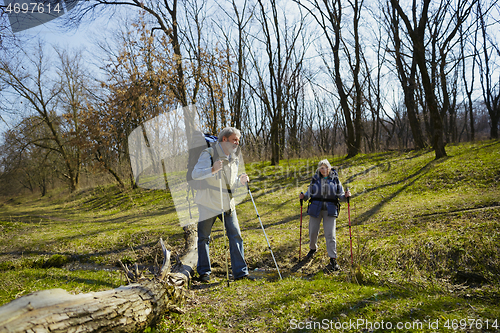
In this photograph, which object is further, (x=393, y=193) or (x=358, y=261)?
(x=393, y=193)

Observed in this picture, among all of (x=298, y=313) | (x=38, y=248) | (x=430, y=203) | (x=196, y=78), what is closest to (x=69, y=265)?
(x=38, y=248)

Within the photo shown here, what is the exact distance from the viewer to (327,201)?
5.51 metres

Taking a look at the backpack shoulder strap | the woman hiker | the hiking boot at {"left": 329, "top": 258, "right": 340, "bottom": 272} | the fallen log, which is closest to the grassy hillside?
the hiking boot at {"left": 329, "top": 258, "right": 340, "bottom": 272}

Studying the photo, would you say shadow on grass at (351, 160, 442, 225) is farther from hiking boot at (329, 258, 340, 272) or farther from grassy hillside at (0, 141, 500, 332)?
hiking boot at (329, 258, 340, 272)

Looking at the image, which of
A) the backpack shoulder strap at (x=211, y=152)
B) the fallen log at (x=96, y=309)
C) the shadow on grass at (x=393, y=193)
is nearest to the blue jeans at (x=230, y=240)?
the backpack shoulder strap at (x=211, y=152)

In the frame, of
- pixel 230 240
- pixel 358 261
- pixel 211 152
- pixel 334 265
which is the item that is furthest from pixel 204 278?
pixel 358 261

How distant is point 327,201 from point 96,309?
4.28m

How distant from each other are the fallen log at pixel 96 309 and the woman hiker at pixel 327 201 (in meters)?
3.05

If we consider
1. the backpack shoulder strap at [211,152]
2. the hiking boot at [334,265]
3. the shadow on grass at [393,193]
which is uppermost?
the backpack shoulder strap at [211,152]

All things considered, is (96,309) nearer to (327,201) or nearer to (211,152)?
(211,152)

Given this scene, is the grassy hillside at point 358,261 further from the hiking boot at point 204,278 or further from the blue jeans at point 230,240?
the blue jeans at point 230,240

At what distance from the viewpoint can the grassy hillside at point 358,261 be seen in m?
3.26

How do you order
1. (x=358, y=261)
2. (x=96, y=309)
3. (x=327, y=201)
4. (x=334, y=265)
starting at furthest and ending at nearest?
1. (x=327, y=201)
2. (x=334, y=265)
3. (x=358, y=261)
4. (x=96, y=309)

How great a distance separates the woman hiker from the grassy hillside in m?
0.46
